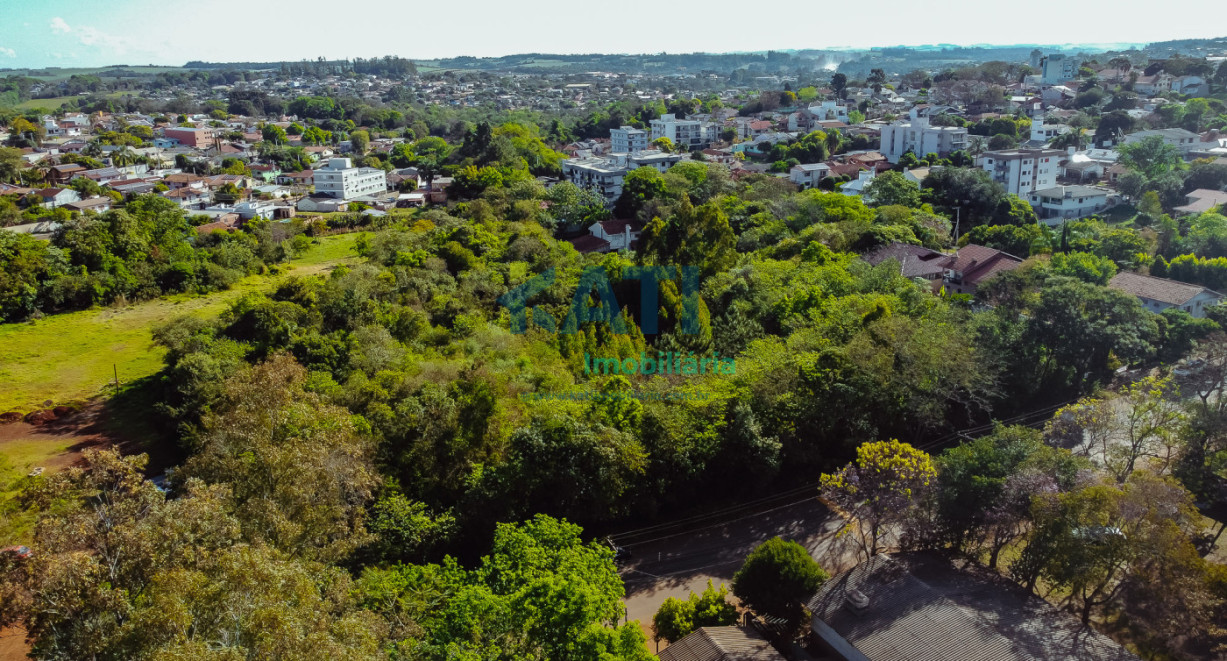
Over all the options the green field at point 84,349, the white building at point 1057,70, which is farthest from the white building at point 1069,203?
the white building at point 1057,70

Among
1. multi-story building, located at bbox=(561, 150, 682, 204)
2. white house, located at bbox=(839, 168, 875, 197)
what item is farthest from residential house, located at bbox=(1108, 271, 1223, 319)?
multi-story building, located at bbox=(561, 150, 682, 204)

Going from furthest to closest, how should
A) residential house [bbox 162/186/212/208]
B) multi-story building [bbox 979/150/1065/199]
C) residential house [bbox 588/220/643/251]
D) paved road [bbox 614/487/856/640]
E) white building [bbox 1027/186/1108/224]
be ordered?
residential house [bbox 162/186/212/208]
multi-story building [bbox 979/150/1065/199]
white building [bbox 1027/186/1108/224]
residential house [bbox 588/220/643/251]
paved road [bbox 614/487/856/640]

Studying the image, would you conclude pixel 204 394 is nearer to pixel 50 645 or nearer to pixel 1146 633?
pixel 50 645

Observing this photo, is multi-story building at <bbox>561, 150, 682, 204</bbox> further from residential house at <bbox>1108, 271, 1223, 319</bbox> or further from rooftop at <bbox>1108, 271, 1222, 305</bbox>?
residential house at <bbox>1108, 271, 1223, 319</bbox>

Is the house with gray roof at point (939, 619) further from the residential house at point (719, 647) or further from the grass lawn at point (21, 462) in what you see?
the grass lawn at point (21, 462)

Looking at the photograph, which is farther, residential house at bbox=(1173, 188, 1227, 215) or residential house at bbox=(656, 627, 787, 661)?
residential house at bbox=(1173, 188, 1227, 215)

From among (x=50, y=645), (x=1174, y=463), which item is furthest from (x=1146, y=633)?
(x=50, y=645)

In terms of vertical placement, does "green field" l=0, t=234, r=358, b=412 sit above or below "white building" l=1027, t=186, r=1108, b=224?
below
